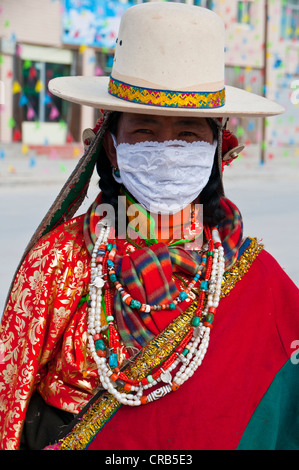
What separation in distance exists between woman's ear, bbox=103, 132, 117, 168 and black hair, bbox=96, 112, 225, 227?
Result: 5cm

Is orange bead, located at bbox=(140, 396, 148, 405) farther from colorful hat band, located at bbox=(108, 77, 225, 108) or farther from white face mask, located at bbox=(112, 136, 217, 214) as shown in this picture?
colorful hat band, located at bbox=(108, 77, 225, 108)

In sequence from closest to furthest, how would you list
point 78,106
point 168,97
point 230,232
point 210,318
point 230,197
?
point 168,97 → point 210,318 → point 230,232 → point 230,197 → point 78,106

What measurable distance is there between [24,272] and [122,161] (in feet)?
1.50

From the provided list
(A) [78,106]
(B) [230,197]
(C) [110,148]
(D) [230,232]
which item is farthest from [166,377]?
(A) [78,106]

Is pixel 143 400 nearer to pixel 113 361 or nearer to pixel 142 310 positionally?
pixel 113 361

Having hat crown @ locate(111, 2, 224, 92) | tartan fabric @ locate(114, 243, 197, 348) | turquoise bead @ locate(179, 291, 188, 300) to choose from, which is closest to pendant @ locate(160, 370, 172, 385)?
tartan fabric @ locate(114, 243, 197, 348)

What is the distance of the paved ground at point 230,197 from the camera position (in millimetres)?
7645

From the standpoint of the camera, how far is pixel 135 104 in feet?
6.11

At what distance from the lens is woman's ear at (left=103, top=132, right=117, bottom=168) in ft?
6.92

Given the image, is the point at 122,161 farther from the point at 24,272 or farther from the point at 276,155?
the point at 276,155

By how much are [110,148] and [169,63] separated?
1.29 feet

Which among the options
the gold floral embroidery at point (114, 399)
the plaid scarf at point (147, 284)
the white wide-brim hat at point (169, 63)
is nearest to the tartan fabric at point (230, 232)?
the plaid scarf at point (147, 284)

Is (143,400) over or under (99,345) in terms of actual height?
under

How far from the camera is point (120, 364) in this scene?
1.93 meters
